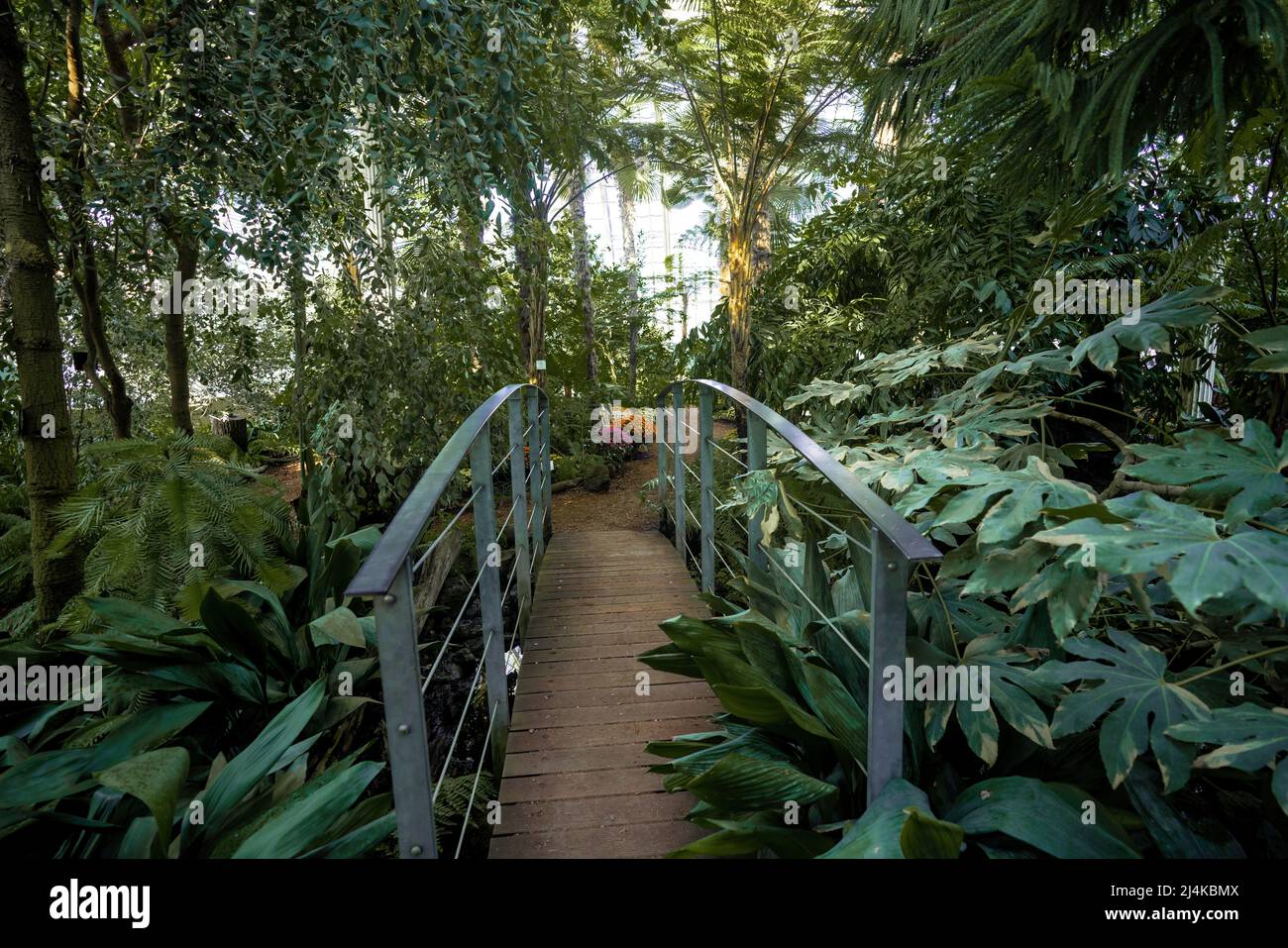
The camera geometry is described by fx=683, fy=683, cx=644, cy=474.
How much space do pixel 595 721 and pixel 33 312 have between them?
2622 millimetres

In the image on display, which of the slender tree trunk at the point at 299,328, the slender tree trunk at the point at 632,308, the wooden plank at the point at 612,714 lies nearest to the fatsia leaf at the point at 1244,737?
the wooden plank at the point at 612,714

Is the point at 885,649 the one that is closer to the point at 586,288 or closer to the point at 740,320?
the point at 740,320

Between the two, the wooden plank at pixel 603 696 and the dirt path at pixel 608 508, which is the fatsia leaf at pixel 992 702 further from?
the dirt path at pixel 608 508

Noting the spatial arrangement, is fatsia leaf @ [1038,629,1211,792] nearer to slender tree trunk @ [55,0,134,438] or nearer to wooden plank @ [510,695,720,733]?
wooden plank @ [510,695,720,733]

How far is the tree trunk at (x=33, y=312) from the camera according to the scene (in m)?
2.51

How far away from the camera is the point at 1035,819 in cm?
123

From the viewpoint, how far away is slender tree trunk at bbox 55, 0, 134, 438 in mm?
3340

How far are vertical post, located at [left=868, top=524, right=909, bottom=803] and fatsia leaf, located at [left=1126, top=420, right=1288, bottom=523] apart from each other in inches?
19.8

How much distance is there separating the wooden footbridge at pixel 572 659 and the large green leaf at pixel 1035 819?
0.50ft

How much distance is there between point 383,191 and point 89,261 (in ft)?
6.41

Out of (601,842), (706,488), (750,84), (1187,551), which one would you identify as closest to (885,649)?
(1187,551)

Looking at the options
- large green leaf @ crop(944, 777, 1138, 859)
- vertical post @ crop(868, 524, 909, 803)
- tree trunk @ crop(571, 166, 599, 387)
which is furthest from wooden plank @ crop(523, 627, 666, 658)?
tree trunk @ crop(571, 166, 599, 387)
